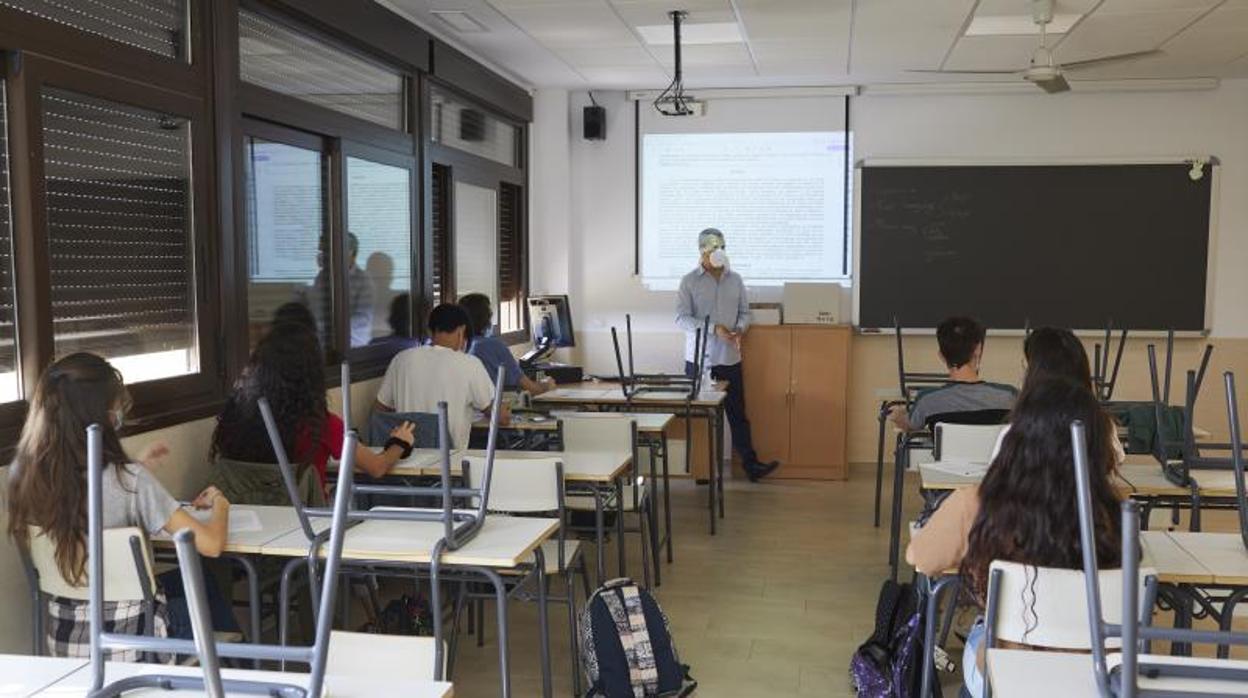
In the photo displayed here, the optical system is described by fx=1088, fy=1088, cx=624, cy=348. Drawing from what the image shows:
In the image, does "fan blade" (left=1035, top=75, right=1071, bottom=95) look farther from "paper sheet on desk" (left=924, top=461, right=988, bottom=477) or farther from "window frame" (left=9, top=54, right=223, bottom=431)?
"window frame" (left=9, top=54, right=223, bottom=431)

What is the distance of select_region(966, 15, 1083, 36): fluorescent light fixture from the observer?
216 inches

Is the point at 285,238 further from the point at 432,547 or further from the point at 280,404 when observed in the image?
the point at 432,547

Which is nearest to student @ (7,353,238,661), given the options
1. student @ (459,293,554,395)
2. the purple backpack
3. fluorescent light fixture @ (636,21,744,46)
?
the purple backpack

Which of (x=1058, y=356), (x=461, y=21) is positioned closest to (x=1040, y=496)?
(x=1058, y=356)

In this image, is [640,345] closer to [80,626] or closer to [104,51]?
[104,51]

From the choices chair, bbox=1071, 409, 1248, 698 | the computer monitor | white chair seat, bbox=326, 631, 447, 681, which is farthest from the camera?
the computer monitor

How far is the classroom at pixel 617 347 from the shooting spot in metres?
2.43

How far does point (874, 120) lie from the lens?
7.48m

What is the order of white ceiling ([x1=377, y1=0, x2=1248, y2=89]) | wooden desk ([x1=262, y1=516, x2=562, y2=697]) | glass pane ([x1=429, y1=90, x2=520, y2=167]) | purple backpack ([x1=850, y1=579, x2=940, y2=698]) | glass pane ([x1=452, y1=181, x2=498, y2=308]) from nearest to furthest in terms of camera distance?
1. wooden desk ([x1=262, y1=516, x2=562, y2=697])
2. purple backpack ([x1=850, y1=579, x2=940, y2=698])
3. white ceiling ([x1=377, y1=0, x2=1248, y2=89])
4. glass pane ([x1=429, y1=90, x2=520, y2=167])
5. glass pane ([x1=452, y1=181, x2=498, y2=308])

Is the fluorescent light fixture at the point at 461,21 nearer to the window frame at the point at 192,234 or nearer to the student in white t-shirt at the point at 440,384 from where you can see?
the student in white t-shirt at the point at 440,384

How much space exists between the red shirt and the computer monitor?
2807 millimetres

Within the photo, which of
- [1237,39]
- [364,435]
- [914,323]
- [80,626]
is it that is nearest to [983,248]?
[914,323]

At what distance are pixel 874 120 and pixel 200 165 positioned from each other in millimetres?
5013

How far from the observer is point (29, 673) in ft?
5.94
